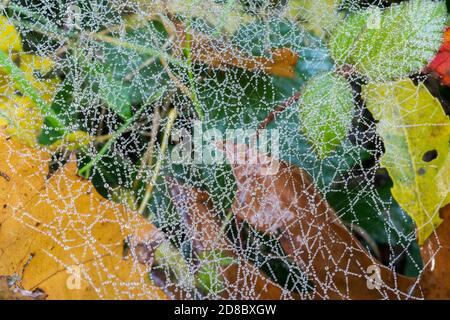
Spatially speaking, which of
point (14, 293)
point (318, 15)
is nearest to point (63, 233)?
point (14, 293)

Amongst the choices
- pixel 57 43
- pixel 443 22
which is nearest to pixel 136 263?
pixel 57 43

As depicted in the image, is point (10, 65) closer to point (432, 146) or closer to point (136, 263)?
point (136, 263)

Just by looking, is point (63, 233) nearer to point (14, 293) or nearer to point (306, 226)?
point (14, 293)

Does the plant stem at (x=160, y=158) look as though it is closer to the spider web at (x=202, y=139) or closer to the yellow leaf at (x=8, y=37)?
the spider web at (x=202, y=139)

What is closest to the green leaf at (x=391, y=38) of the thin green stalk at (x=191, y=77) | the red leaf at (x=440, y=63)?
the red leaf at (x=440, y=63)

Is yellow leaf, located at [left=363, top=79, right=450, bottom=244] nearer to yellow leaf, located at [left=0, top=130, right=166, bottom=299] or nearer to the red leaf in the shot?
the red leaf

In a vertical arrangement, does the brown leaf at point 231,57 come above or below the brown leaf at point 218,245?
above
